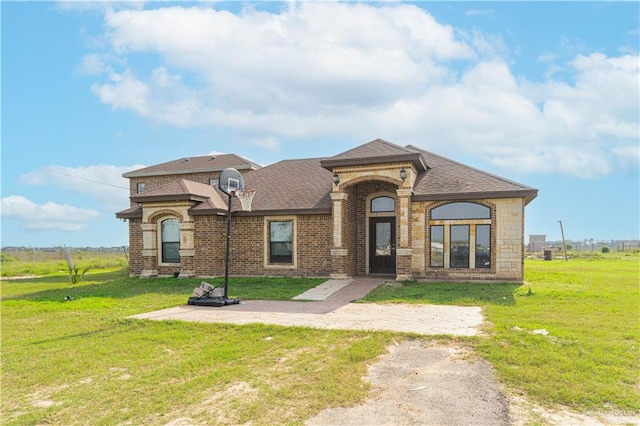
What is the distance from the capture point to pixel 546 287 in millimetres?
13328

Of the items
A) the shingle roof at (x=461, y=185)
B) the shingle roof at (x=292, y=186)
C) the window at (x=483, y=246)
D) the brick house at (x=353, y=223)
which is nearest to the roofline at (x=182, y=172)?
the shingle roof at (x=292, y=186)

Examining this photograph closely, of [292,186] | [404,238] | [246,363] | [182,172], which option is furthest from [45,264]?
[246,363]

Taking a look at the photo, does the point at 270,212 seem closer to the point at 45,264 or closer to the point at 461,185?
the point at 461,185

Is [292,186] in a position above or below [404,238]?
above

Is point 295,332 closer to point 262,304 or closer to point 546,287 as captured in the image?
point 262,304

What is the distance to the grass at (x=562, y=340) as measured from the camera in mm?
5066

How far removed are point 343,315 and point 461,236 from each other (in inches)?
280

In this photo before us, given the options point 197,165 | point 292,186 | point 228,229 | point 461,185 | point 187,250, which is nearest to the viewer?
point 228,229

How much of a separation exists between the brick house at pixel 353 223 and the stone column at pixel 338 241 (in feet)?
0.12

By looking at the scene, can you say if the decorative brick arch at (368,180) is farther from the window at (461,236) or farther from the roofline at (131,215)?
the roofline at (131,215)

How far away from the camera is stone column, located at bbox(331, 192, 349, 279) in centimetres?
1557

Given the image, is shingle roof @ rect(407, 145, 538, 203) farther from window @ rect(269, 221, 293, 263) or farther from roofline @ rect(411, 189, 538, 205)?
window @ rect(269, 221, 293, 263)

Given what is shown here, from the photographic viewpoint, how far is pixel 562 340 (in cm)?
680

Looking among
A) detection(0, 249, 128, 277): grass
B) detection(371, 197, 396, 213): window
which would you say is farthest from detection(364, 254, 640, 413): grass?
detection(0, 249, 128, 277): grass
